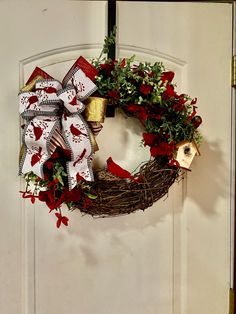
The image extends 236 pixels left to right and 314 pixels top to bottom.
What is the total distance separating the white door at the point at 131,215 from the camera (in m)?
1.07

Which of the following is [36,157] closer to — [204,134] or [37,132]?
[37,132]

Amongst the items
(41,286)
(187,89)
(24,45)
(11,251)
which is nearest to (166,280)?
(41,286)

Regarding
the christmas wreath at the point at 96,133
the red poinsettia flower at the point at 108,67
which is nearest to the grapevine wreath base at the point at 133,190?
the christmas wreath at the point at 96,133

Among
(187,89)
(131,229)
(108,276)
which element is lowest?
(108,276)

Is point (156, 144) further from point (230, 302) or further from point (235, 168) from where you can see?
point (230, 302)

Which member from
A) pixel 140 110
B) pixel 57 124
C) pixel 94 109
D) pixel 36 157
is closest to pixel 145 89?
pixel 140 110

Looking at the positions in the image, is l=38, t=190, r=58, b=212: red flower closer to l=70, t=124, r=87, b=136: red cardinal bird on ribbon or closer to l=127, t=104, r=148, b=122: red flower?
l=70, t=124, r=87, b=136: red cardinal bird on ribbon

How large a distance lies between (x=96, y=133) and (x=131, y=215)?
0.34 meters

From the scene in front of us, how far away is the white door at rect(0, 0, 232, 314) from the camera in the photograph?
1.07 meters

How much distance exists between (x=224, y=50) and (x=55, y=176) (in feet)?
2.52


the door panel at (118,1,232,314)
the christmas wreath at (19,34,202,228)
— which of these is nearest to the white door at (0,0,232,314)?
the door panel at (118,1,232,314)

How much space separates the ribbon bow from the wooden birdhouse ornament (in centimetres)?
29

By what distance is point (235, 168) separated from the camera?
44.6 inches

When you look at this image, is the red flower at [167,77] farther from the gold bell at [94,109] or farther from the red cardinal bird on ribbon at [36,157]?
the red cardinal bird on ribbon at [36,157]
